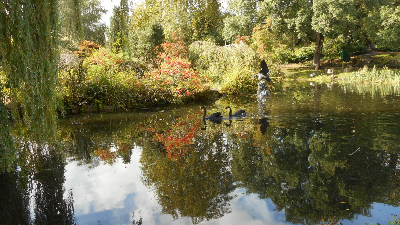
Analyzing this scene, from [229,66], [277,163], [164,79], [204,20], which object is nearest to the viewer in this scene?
[277,163]

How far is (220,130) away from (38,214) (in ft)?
18.9

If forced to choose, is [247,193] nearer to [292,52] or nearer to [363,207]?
[363,207]

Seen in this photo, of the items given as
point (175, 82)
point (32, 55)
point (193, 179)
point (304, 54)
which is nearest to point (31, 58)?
point (32, 55)

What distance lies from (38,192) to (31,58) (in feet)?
7.43

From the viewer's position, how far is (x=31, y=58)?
4.48 metres

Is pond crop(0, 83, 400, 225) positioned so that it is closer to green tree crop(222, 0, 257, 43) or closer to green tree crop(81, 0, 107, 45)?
green tree crop(222, 0, 257, 43)

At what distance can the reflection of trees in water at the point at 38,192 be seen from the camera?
4.34 m

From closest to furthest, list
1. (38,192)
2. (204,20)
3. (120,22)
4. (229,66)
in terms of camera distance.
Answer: (38,192), (120,22), (229,66), (204,20)

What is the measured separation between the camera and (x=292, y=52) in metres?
34.7

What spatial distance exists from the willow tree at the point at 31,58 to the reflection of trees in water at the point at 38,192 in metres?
0.80

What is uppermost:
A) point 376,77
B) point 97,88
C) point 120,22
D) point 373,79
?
point 120,22

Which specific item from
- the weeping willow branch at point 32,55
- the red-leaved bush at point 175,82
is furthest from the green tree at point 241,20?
the weeping willow branch at point 32,55

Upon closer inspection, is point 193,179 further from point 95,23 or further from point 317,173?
point 95,23

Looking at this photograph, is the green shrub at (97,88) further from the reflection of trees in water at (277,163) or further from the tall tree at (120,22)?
the tall tree at (120,22)
